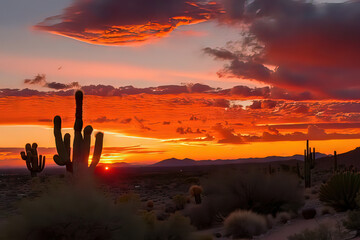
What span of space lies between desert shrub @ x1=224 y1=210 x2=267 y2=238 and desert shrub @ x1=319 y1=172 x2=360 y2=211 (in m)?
4.34

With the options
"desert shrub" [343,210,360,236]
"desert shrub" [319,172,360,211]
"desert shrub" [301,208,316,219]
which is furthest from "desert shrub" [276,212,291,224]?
"desert shrub" [343,210,360,236]

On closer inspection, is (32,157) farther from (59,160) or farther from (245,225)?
(245,225)

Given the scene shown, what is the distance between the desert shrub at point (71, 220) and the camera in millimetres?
9859

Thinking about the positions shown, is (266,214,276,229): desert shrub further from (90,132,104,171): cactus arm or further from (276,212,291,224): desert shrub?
(90,132,104,171): cactus arm

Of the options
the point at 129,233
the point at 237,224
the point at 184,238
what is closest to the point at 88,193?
the point at 129,233

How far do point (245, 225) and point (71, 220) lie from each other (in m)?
10.2

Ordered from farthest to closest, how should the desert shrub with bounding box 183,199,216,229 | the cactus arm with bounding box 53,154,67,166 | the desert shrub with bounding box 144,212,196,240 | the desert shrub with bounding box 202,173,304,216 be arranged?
1. the cactus arm with bounding box 53,154,67,166
2. the desert shrub with bounding box 183,199,216,229
3. the desert shrub with bounding box 202,173,304,216
4. the desert shrub with bounding box 144,212,196,240

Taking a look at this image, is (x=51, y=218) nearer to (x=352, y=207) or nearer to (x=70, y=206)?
(x=70, y=206)

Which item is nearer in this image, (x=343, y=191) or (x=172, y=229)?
(x=172, y=229)

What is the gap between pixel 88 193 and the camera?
1062cm

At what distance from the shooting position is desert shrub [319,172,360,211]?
787 inches

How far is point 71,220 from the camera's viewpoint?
392 inches

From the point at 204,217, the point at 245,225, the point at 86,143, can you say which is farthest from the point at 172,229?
the point at 204,217

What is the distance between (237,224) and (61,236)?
403 inches
